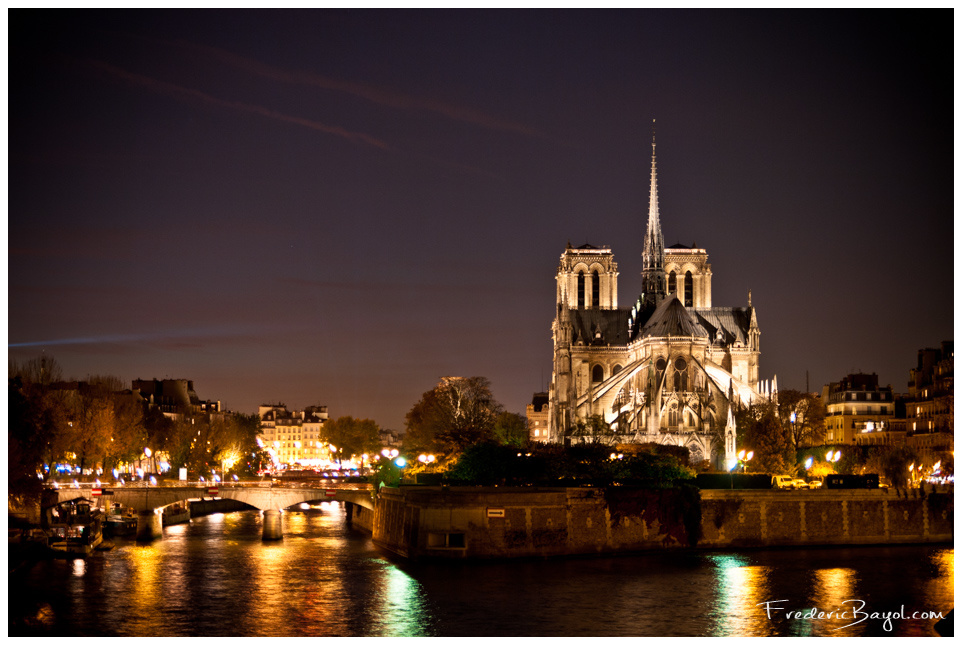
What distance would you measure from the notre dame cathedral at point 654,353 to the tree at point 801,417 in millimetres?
3984

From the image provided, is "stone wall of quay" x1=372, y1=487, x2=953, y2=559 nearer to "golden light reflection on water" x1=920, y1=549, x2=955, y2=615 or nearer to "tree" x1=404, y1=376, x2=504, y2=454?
"golden light reflection on water" x1=920, y1=549, x2=955, y2=615

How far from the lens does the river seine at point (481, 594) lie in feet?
112

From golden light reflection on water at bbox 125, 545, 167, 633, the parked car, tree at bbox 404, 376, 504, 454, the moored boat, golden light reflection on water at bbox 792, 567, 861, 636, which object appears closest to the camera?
golden light reflection on water at bbox 792, 567, 861, 636

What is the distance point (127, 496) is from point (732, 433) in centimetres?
4076

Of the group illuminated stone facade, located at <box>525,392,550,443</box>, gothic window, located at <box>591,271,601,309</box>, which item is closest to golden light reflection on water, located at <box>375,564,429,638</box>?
gothic window, located at <box>591,271,601,309</box>

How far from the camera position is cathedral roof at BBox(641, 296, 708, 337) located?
10212cm

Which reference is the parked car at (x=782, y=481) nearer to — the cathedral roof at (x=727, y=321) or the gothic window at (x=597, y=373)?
the cathedral roof at (x=727, y=321)

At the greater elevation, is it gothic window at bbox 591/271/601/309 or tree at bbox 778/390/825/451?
gothic window at bbox 591/271/601/309

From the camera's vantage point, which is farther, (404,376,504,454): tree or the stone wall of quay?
(404,376,504,454): tree

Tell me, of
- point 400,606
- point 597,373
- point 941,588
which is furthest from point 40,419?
point 597,373

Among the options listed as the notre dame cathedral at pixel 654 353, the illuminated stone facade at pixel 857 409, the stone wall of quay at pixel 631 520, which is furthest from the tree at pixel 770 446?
the illuminated stone facade at pixel 857 409

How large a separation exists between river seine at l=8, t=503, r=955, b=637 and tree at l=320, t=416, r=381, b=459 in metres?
107

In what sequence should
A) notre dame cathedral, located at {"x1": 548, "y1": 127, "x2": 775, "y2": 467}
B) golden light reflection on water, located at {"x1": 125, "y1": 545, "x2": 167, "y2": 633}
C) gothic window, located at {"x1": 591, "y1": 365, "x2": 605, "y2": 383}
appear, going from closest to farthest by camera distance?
golden light reflection on water, located at {"x1": 125, "y1": 545, "x2": 167, "y2": 633}, notre dame cathedral, located at {"x1": 548, "y1": 127, "x2": 775, "y2": 467}, gothic window, located at {"x1": 591, "y1": 365, "x2": 605, "y2": 383}

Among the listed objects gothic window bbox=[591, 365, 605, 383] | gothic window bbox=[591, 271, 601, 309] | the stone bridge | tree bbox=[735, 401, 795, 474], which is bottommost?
the stone bridge
